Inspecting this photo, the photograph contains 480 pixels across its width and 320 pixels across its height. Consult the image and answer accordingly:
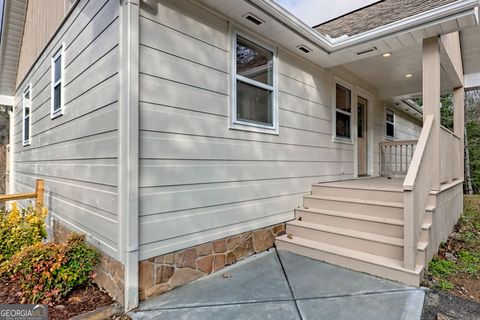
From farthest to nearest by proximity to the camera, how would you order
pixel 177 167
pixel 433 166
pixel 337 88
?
pixel 337 88 < pixel 433 166 < pixel 177 167

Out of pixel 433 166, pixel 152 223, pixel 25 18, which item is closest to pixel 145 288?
pixel 152 223

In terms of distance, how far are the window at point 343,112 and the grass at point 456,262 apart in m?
2.63

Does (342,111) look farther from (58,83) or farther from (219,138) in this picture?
(58,83)

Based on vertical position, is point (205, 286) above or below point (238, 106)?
below

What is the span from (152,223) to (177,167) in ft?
2.01

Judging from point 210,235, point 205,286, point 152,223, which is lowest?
point 205,286

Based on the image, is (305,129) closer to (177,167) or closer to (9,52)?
(177,167)

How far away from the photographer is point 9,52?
804 cm

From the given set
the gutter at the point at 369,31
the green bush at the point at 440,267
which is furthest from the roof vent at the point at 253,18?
the green bush at the point at 440,267

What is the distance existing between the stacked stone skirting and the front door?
388cm

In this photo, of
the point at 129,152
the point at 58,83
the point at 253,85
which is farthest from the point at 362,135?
the point at 58,83

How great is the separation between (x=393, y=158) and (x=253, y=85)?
625 cm

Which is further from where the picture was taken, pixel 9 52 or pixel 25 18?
pixel 9 52

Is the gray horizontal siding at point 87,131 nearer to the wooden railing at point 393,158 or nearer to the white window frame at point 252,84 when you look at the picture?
the white window frame at point 252,84
